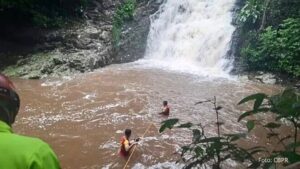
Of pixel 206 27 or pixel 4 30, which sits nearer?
pixel 4 30

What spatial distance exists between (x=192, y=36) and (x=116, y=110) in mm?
7357

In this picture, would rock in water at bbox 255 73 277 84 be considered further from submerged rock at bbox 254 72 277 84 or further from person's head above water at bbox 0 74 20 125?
person's head above water at bbox 0 74 20 125

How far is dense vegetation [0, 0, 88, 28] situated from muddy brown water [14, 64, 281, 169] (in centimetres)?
310

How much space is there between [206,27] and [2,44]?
292 inches

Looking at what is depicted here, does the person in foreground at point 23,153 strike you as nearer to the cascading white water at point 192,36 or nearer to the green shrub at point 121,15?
the cascading white water at point 192,36

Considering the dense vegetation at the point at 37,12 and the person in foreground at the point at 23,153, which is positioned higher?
the person in foreground at the point at 23,153

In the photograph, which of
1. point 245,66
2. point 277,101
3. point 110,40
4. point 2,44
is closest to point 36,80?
point 2,44

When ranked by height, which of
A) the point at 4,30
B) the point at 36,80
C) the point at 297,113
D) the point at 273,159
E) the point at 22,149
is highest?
the point at 22,149

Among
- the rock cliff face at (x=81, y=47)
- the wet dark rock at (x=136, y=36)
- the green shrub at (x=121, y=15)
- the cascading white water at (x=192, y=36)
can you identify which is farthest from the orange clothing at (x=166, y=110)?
the green shrub at (x=121, y=15)

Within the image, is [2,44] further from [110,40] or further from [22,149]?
[22,149]

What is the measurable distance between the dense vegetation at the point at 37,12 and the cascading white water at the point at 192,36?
3472 millimetres

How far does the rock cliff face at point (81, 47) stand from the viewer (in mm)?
13250

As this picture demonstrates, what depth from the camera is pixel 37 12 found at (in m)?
14.6

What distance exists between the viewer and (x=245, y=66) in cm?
1323
